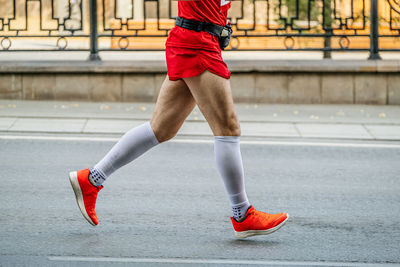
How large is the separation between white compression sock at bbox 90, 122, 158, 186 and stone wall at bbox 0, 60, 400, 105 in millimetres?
6065

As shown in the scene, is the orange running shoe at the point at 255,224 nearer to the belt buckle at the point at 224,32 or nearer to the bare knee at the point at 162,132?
the bare knee at the point at 162,132

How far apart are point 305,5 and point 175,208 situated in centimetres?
697

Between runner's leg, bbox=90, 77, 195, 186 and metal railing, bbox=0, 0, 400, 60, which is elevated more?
metal railing, bbox=0, 0, 400, 60

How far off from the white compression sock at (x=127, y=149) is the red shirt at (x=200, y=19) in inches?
20.6

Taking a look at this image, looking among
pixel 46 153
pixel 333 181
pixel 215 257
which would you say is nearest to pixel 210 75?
pixel 215 257

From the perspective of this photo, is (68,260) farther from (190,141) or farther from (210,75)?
(190,141)

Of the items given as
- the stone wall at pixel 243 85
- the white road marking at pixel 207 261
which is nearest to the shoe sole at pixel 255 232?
the white road marking at pixel 207 261

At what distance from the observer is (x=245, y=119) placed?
380 inches

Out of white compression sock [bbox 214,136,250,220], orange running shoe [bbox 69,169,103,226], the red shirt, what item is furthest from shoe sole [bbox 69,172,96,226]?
the red shirt

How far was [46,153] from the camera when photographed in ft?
24.7

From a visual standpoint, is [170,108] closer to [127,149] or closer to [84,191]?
[127,149]

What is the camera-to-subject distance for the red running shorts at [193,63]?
4.49 m

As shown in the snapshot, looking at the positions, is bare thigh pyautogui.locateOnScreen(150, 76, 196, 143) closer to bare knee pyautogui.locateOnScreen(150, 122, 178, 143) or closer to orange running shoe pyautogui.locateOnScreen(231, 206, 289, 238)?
bare knee pyautogui.locateOnScreen(150, 122, 178, 143)

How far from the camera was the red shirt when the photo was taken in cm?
451
